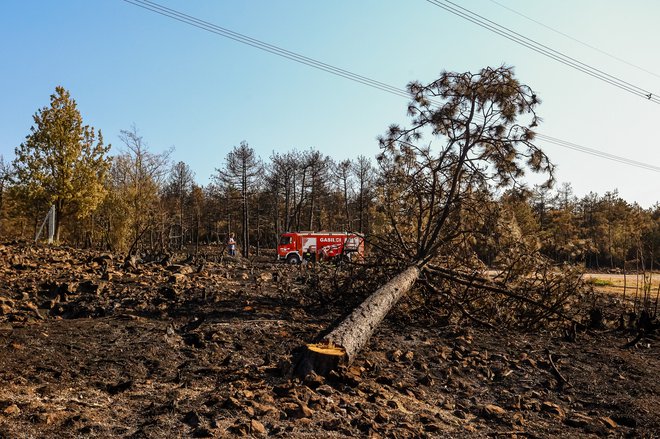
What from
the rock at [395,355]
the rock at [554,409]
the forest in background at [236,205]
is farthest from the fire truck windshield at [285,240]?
the rock at [554,409]

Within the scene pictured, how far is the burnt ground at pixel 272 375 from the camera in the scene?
3.24 m

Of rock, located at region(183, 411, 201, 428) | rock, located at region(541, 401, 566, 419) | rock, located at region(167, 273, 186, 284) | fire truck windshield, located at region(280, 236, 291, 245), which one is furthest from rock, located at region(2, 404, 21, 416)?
fire truck windshield, located at region(280, 236, 291, 245)

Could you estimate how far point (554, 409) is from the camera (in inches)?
161

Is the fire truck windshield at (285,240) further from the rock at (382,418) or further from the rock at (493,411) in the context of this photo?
the rock at (382,418)

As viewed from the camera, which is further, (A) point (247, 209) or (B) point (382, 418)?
(A) point (247, 209)

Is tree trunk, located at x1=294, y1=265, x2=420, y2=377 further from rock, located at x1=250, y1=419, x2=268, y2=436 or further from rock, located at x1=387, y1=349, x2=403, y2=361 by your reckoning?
rock, located at x1=250, y1=419, x2=268, y2=436

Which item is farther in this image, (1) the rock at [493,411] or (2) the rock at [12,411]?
(1) the rock at [493,411]

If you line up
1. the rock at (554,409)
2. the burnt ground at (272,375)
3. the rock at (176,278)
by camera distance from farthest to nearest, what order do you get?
the rock at (176,278) < the rock at (554,409) < the burnt ground at (272,375)

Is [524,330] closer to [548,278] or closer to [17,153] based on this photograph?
[548,278]

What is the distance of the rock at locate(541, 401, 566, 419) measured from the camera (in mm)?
4008

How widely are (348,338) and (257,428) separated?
169cm

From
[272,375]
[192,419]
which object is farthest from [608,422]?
[192,419]

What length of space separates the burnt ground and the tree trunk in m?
0.13

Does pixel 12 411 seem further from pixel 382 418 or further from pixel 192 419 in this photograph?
pixel 382 418
